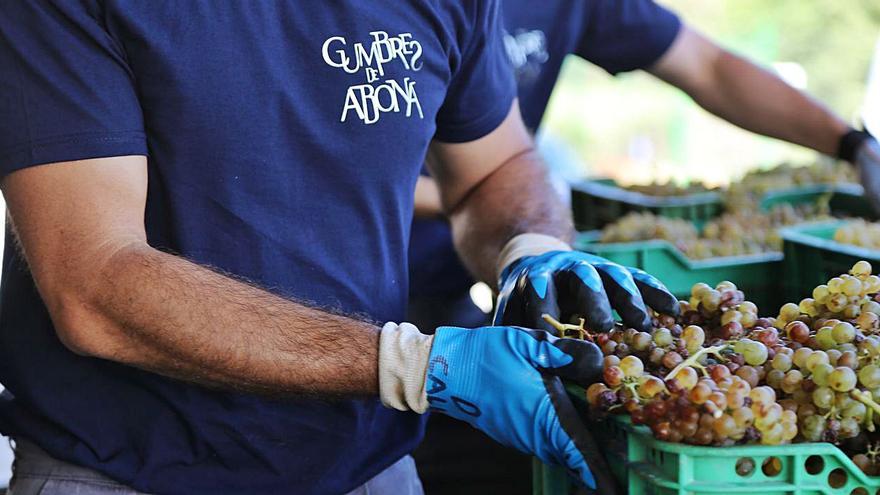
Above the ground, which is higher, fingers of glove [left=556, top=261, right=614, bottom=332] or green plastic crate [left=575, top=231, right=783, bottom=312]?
fingers of glove [left=556, top=261, right=614, bottom=332]

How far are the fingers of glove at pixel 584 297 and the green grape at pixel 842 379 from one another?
31 cm

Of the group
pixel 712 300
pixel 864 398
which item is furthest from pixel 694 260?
pixel 864 398

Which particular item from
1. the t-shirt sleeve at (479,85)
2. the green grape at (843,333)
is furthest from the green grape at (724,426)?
the t-shirt sleeve at (479,85)

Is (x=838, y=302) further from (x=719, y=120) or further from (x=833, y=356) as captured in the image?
(x=719, y=120)

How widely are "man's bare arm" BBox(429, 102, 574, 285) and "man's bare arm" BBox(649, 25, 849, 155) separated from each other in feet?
4.14

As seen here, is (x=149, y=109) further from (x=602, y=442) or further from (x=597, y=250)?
(x=597, y=250)

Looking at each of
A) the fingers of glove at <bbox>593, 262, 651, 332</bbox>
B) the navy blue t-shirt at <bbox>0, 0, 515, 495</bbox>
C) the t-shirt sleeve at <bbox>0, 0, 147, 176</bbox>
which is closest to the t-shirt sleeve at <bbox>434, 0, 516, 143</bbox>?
the navy blue t-shirt at <bbox>0, 0, 515, 495</bbox>

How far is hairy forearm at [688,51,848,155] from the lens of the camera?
3.23 metres

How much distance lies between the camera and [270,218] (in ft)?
5.47

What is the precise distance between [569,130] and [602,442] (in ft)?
30.3

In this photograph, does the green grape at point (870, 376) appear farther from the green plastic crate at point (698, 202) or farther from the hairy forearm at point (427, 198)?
the green plastic crate at point (698, 202)

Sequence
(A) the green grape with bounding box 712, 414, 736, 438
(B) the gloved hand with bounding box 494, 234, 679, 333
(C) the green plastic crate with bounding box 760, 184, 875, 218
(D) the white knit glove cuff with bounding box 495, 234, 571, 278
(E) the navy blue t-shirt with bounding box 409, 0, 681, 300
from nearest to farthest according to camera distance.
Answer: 1. (A) the green grape with bounding box 712, 414, 736, 438
2. (B) the gloved hand with bounding box 494, 234, 679, 333
3. (D) the white knit glove cuff with bounding box 495, 234, 571, 278
4. (E) the navy blue t-shirt with bounding box 409, 0, 681, 300
5. (C) the green plastic crate with bounding box 760, 184, 875, 218

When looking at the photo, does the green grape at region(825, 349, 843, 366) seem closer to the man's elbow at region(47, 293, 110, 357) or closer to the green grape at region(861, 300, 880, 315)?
the green grape at region(861, 300, 880, 315)

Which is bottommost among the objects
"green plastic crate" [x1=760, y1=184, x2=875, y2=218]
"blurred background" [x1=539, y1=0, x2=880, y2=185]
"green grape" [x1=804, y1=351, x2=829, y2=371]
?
"blurred background" [x1=539, y1=0, x2=880, y2=185]
